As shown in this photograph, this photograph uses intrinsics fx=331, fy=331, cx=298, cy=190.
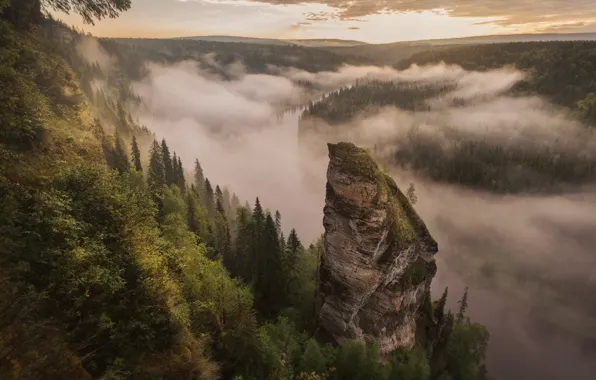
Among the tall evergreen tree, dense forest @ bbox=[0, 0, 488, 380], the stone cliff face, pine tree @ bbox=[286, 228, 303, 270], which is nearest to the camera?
dense forest @ bbox=[0, 0, 488, 380]

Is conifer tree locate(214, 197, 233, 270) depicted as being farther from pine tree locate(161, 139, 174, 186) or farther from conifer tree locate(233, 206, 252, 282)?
pine tree locate(161, 139, 174, 186)

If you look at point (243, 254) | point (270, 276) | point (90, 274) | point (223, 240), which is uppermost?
point (90, 274)

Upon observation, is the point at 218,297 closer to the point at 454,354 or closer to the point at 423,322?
the point at 423,322

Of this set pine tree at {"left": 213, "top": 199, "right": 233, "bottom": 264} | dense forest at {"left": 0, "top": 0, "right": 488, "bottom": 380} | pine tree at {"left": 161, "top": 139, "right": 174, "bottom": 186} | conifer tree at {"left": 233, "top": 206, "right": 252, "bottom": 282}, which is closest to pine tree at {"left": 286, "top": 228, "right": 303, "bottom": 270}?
conifer tree at {"left": 233, "top": 206, "right": 252, "bottom": 282}

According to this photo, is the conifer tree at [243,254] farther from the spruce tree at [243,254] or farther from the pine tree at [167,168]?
the pine tree at [167,168]

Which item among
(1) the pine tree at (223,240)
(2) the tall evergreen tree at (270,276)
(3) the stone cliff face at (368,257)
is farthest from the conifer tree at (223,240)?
(3) the stone cliff face at (368,257)

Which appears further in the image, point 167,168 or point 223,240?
point 167,168

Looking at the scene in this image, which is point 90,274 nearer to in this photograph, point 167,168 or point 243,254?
point 243,254

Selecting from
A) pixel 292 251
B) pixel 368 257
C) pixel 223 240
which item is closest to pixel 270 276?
pixel 292 251
